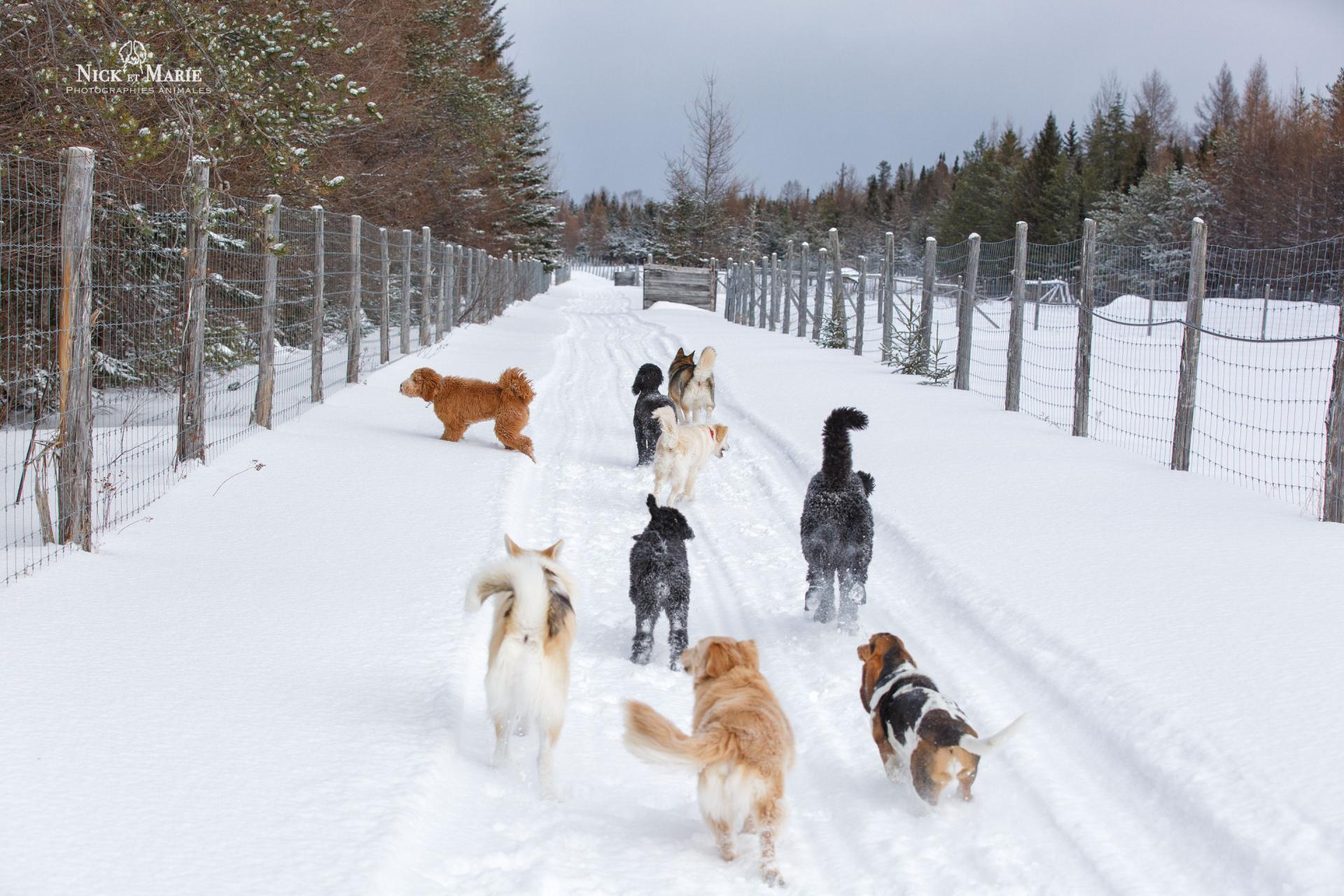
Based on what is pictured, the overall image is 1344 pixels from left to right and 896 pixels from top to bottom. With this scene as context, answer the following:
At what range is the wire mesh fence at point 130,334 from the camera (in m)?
5.69

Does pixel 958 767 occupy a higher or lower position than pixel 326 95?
lower

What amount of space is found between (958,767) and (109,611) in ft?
12.8

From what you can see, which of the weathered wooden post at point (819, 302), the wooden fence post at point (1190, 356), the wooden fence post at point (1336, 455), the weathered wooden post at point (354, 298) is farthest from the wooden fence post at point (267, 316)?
the weathered wooden post at point (819, 302)

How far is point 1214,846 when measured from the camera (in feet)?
10.8

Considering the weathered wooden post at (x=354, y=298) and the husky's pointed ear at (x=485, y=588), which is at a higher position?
the weathered wooden post at (x=354, y=298)

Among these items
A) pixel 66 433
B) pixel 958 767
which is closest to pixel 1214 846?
pixel 958 767

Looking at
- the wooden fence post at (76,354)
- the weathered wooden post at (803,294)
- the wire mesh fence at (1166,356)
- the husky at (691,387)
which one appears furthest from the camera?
the weathered wooden post at (803,294)

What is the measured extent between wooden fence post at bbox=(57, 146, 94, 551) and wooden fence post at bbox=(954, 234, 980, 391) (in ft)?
35.6

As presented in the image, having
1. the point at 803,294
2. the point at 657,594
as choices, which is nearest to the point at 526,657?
the point at 657,594

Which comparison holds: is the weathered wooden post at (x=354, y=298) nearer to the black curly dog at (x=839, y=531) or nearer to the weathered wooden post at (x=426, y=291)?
the weathered wooden post at (x=426, y=291)

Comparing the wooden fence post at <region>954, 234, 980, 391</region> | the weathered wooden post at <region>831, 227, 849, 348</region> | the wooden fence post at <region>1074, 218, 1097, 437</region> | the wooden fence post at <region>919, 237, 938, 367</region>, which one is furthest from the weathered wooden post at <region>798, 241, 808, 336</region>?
the wooden fence post at <region>1074, 218, 1097, 437</region>

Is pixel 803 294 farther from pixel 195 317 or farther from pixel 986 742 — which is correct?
pixel 986 742

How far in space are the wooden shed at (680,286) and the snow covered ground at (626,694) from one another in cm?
3392

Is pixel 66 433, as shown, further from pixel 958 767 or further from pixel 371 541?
pixel 958 767
